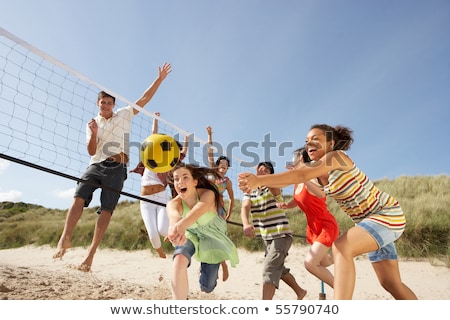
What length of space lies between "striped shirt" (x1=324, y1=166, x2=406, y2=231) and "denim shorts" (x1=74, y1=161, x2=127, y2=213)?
2443mm

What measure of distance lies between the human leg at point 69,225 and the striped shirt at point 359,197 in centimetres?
269

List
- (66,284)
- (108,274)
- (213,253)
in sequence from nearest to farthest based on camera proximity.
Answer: (213,253)
(66,284)
(108,274)

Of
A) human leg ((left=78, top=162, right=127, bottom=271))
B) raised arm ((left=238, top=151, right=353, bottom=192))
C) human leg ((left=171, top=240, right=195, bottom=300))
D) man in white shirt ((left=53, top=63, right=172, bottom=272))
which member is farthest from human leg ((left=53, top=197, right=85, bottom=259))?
raised arm ((left=238, top=151, right=353, bottom=192))

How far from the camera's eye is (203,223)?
9.82ft

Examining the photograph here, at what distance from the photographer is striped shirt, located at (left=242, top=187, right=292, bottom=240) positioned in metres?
4.00

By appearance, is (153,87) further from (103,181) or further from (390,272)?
(390,272)

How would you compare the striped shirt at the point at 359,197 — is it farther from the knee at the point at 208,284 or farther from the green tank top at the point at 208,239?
the knee at the point at 208,284

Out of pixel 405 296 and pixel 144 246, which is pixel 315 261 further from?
pixel 144 246

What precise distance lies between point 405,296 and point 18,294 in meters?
4.23

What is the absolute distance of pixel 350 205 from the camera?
8.84ft

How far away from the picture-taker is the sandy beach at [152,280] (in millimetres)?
4730

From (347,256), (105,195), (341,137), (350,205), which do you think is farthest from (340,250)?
(105,195)

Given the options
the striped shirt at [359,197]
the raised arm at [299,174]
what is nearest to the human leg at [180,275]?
the raised arm at [299,174]

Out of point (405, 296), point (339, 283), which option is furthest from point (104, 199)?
point (405, 296)
